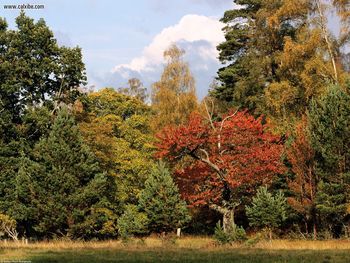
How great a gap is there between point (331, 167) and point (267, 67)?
17717mm

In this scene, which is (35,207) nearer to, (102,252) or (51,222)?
(51,222)

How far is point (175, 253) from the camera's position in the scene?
75.5 feet

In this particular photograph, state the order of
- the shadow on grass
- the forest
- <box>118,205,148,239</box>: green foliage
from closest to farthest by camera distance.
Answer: the shadow on grass → the forest → <box>118,205,148,239</box>: green foliage

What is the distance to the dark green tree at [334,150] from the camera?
104 ft

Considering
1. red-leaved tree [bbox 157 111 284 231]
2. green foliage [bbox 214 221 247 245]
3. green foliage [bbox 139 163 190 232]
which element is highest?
red-leaved tree [bbox 157 111 284 231]

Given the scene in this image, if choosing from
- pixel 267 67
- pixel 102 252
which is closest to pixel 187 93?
pixel 267 67

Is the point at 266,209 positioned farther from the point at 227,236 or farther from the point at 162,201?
the point at 162,201

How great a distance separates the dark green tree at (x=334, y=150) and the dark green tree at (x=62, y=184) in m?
15.1

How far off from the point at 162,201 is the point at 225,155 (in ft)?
18.8

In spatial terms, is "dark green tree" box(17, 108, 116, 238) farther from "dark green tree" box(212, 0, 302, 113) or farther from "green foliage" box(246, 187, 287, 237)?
"dark green tree" box(212, 0, 302, 113)

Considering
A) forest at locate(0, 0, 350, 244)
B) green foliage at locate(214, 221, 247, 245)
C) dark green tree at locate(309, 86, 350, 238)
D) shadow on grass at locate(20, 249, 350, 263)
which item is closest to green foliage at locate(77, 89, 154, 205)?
forest at locate(0, 0, 350, 244)

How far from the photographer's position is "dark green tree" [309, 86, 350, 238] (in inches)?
1246

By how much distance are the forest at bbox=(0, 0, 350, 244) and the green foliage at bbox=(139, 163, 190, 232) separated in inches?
3.2

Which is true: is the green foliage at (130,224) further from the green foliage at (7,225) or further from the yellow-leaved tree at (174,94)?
the yellow-leaved tree at (174,94)
